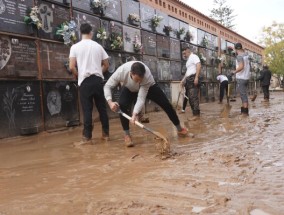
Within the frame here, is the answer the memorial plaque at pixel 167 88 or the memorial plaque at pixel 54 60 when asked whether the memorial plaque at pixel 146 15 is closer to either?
the memorial plaque at pixel 167 88

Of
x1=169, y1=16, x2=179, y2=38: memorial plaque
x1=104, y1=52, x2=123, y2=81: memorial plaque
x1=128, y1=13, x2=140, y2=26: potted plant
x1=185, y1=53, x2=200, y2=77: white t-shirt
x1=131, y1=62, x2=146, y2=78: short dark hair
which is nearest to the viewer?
x1=131, y1=62, x2=146, y2=78: short dark hair

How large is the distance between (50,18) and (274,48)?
36177mm

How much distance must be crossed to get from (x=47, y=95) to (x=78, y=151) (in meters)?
3.09

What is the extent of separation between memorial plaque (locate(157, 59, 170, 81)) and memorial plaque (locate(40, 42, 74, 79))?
5.23 m

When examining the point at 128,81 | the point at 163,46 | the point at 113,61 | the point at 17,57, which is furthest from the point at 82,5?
the point at 163,46

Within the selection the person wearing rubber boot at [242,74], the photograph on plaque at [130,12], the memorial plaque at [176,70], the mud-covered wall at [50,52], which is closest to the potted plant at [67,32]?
the mud-covered wall at [50,52]

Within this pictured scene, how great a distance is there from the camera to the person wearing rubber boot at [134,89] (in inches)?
173

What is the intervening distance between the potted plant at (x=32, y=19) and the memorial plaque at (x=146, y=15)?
17.8 feet

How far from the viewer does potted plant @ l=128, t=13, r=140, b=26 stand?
11.1 m

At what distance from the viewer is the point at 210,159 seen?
359 cm

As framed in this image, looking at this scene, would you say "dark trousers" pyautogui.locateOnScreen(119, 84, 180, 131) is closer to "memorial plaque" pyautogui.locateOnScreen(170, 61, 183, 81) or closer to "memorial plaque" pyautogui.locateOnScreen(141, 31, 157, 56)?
"memorial plaque" pyautogui.locateOnScreen(141, 31, 157, 56)

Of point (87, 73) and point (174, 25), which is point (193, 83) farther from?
point (174, 25)

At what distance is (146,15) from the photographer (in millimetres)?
12344

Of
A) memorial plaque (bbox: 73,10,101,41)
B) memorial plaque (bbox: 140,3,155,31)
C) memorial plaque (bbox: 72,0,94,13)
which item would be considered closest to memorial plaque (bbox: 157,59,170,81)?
memorial plaque (bbox: 140,3,155,31)
